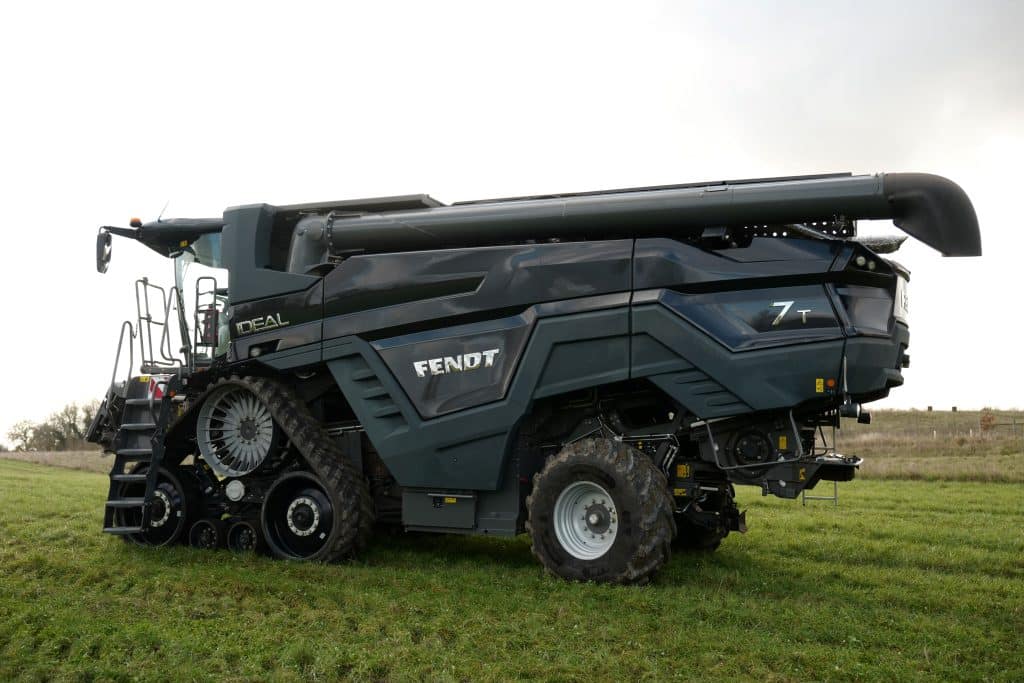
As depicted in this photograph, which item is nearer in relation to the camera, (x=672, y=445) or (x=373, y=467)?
(x=672, y=445)

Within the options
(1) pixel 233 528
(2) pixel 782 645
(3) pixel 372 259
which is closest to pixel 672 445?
(2) pixel 782 645

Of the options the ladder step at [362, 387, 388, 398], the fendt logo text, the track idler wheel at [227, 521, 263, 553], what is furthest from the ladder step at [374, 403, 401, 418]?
the track idler wheel at [227, 521, 263, 553]

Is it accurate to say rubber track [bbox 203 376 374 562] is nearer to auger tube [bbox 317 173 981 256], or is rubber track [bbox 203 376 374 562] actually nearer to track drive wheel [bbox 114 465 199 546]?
track drive wheel [bbox 114 465 199 546]

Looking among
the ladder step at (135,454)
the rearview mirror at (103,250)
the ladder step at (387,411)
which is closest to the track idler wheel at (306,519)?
the ladder step at (387,411)

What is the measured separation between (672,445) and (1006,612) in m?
3.22

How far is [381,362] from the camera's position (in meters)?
9.96

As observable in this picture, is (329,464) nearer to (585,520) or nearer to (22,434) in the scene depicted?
(585,520)

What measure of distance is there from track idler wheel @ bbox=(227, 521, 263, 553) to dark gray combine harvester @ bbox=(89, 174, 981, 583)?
0.11 ft

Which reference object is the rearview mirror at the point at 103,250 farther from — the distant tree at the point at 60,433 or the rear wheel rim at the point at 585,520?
the distant tree at the point at 60,433

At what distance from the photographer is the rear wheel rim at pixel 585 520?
343 inches

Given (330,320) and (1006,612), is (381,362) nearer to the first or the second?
(330,320)

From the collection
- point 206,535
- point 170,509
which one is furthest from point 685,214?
point 170,509

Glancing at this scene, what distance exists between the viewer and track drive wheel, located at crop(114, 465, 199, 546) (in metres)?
11.1

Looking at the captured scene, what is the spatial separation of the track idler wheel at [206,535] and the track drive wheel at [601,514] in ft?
13.8
